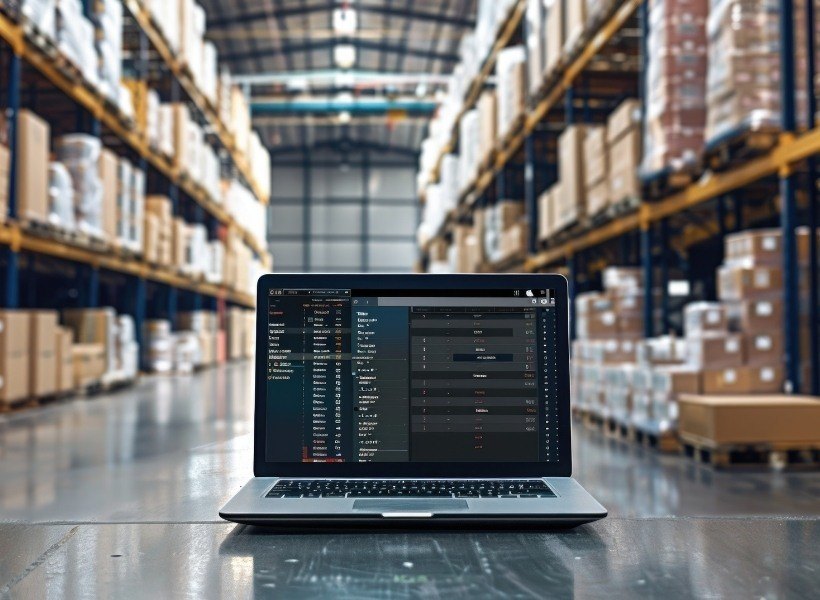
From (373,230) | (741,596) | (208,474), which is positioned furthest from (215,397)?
(373,230)

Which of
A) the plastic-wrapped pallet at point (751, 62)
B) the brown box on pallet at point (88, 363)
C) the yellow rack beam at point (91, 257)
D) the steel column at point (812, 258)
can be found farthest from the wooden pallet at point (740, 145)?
the brown box on pallet at point (88, 363)

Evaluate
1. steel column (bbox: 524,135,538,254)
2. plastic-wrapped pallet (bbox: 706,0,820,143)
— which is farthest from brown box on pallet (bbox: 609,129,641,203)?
steel column (bbox: 524,135,538,254)

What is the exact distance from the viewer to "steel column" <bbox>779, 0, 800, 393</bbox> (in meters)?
4.04

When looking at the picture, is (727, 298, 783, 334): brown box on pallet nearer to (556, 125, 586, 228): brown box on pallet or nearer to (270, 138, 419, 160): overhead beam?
(556, 125, 586, 228): brown box on pallet

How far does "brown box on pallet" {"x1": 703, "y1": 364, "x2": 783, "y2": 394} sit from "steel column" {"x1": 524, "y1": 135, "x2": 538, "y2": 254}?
4550mm

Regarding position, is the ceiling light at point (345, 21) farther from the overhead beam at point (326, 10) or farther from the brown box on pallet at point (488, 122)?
the brown box on pallet at point (488, 122)

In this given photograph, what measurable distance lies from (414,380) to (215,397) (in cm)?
652

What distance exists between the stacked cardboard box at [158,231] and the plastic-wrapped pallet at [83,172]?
2388 millimetres

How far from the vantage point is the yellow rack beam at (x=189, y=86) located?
9.02 meters

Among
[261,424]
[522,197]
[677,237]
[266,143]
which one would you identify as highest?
[266,143]

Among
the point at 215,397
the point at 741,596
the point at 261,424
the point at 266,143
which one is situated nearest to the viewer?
the point at 741,596

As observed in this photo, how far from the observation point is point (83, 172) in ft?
23.7

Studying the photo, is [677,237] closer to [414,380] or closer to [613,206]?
[613,206]

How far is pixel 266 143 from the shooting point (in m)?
26.4
